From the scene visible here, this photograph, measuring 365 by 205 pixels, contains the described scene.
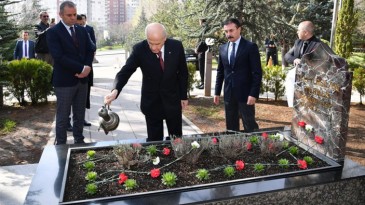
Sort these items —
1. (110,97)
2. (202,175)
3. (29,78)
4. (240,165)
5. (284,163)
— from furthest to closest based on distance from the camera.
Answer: (29,78)
(110,97)
(284,163)
(240,165)
(202,175)

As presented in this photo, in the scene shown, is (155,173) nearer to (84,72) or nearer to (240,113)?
(240,113)

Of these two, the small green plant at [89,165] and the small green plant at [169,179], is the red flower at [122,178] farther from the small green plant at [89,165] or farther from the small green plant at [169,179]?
the small green plant at [89,165]

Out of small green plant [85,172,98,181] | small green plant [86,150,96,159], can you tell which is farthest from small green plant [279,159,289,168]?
small green plant [86,150,96,159]

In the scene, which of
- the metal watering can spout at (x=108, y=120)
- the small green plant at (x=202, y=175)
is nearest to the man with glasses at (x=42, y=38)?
the metal watering can spout at (x=108, y=120)

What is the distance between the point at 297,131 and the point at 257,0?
5439mm

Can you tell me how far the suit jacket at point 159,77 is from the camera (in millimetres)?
3701

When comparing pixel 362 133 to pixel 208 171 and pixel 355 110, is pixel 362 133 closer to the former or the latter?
pixel 355 110

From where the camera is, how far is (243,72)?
4.27 m

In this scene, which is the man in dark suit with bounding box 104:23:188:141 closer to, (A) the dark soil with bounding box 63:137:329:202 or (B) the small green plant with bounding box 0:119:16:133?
(A) the dark soil with bounding box 63:137:329:202

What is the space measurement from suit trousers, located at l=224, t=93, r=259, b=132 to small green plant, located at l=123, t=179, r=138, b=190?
2093 mm

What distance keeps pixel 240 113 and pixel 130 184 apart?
90.5 inches

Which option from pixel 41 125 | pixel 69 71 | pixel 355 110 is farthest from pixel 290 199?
pixel 355 110

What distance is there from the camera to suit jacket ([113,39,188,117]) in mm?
3701

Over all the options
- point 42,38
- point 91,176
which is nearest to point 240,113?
point 91,176
